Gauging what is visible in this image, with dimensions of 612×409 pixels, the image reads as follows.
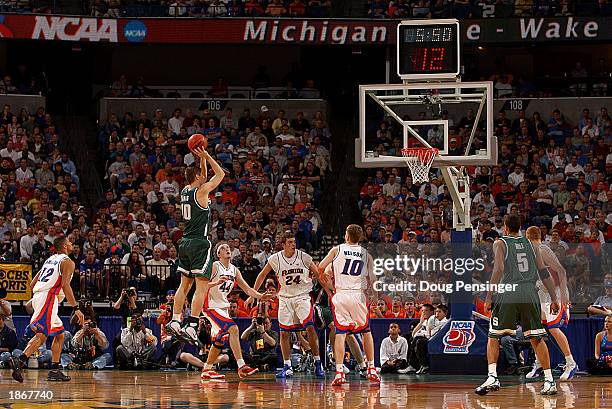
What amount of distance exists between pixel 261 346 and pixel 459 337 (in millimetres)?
3448

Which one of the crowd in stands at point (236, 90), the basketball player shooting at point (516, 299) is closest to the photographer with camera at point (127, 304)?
the basketball player shooting at point (516, 299)

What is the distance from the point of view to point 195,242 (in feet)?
48.0

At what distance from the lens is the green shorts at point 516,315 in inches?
556

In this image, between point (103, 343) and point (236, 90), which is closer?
point (103, 343)

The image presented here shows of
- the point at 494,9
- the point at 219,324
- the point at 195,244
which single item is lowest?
the point at 219,324

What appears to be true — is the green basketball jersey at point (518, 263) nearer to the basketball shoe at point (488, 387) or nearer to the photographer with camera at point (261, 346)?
the basketball shoe at point (488, 387)

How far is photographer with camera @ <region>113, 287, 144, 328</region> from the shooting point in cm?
2050

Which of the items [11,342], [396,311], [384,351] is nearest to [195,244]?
[384,351]

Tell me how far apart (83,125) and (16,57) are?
122 inches

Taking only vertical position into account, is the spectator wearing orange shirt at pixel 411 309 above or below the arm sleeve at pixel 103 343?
above

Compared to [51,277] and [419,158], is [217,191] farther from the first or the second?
[51,277]

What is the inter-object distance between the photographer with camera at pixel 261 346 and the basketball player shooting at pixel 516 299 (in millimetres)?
6069

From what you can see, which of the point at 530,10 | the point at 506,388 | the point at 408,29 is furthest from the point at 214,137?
the point at 506,388

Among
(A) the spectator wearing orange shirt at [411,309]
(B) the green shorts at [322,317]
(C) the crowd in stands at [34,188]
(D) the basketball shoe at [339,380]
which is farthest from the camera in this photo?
(C) the crowd in stands at [34,188]
